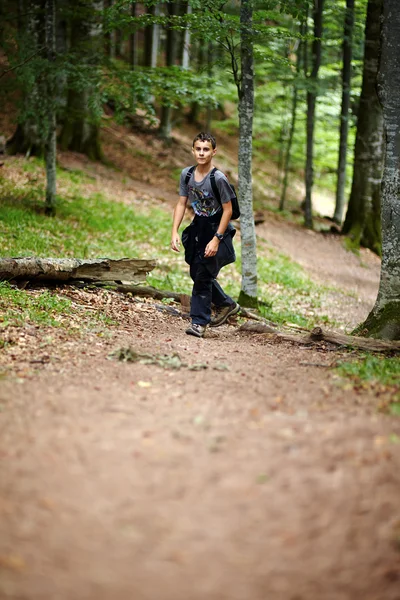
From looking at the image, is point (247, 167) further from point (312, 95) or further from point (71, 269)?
point (312, 95)

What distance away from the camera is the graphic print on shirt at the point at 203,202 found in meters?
6.49

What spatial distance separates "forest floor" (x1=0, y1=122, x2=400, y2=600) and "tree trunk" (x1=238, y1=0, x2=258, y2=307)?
406 centimetres

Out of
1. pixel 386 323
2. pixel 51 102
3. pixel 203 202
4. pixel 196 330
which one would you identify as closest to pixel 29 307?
pixel 196 330

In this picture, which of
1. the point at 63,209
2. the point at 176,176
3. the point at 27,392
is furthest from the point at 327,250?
the point at 27,392

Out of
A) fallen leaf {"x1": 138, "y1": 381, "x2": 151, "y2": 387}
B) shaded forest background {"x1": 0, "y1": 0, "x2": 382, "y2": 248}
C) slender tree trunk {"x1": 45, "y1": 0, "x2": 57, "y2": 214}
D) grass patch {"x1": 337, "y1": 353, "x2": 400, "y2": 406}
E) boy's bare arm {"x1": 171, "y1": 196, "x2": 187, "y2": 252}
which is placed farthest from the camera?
slender tree trunk {"x1": 45, "y1": 0, "x2": 57, "y2": 214}

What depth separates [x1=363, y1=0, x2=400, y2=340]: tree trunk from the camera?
6340mm

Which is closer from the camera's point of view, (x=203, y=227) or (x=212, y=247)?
(x=212, y=247)

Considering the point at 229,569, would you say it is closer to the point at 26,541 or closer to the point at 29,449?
the point at 26,541

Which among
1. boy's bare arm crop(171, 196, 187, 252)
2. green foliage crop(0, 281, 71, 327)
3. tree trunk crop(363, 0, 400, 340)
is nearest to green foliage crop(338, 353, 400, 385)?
tree trunk crop(363, 0, 400, 340)

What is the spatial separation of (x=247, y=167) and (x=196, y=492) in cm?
645

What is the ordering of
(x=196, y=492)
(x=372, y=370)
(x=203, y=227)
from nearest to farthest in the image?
(x=196, y=492) → (x=372, y=370) → (x=203, y=227)

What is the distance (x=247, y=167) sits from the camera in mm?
8539

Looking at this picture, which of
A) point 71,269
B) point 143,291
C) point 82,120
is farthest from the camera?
point 82,120

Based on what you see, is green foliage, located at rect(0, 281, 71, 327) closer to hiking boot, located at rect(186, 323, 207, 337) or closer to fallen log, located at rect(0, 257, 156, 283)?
fallen log, located at rect(0, 257, 156, 283)
